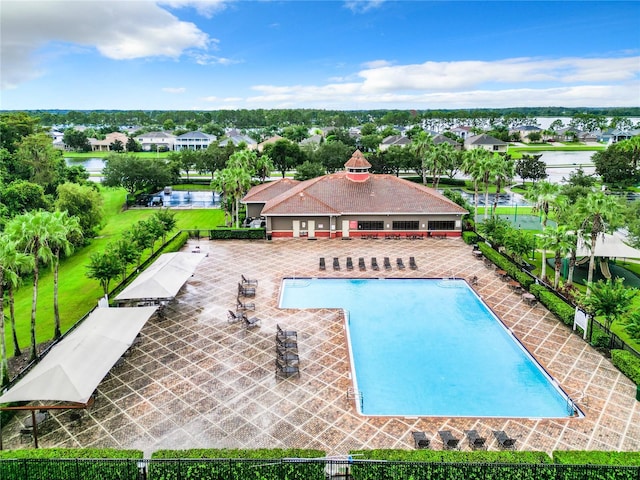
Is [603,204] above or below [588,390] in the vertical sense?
above

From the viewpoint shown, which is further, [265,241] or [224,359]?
[265,241]

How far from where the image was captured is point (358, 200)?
4147 cm

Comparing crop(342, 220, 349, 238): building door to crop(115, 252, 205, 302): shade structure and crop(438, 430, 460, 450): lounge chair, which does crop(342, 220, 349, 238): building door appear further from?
crop(438, 430, 460, 450): lounge chair

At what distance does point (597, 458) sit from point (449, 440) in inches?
153

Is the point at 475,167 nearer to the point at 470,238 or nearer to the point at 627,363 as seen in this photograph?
the point at 470,238

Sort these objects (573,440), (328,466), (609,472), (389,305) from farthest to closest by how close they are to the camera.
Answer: (389,305) < (573,440) < (328,466) < (609,472)

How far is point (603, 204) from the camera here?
80.8 feet

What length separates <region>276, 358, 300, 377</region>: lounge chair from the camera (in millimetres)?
18641

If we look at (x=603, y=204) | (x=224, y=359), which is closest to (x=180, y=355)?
(x=224, y=359)

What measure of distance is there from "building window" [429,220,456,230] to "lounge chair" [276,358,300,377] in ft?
82.3

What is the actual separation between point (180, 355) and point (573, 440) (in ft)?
49.8

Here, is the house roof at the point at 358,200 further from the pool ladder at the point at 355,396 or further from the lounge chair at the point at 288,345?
the pool ladder at the point at 355,396

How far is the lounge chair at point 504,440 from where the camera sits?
14.3 meters

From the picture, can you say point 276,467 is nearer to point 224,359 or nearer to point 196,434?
point 196,434
